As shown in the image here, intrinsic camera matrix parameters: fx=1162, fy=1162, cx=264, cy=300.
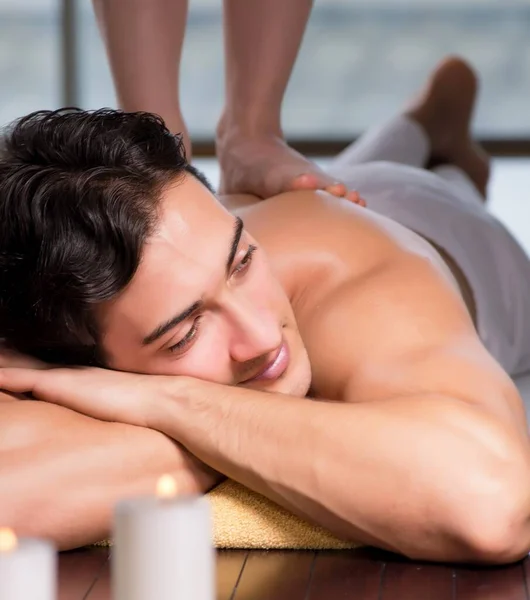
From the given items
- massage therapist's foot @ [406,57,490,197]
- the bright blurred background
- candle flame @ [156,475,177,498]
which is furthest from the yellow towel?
the bright blurred background

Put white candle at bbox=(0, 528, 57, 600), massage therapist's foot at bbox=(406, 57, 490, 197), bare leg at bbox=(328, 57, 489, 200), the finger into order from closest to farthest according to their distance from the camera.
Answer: white candle at bbox=(0, 528, 57, 600), the finger, bare leg at bbox=(328, 57, 489, 200), massage therapist's foot at bbox=(406, 57, 490, 197)

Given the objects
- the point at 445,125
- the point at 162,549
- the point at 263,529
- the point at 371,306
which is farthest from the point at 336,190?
the point at 162,549

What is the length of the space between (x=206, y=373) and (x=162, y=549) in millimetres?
795

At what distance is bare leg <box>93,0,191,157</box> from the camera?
7.30 feet

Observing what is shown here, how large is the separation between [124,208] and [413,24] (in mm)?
4228

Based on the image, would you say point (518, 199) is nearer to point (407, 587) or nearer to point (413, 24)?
point (413, 24)

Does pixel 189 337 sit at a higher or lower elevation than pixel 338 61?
higher

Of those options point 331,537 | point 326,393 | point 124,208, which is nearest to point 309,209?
point 326,393

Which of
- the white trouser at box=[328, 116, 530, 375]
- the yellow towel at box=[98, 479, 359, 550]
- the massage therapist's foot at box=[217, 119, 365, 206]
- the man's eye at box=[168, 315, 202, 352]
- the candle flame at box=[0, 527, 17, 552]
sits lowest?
the white trouser at box=[328, 116, 530, 375]

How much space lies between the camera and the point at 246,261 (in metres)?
1.56

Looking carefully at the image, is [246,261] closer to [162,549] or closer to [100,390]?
[100,390]

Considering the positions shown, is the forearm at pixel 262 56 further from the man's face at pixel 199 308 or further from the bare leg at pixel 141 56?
the man's face at pixel 199 308

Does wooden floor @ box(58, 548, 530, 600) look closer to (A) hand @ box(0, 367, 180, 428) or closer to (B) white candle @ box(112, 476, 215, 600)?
(A) hand @ box(0, 367, 180, 428)

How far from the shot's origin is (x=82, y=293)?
147cm
